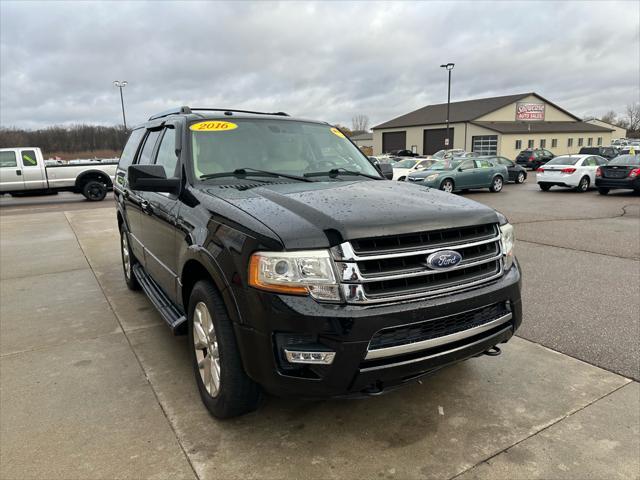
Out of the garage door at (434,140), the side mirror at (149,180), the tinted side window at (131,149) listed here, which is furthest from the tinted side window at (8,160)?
the garage door at (434,140)

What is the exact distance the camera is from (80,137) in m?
59.8

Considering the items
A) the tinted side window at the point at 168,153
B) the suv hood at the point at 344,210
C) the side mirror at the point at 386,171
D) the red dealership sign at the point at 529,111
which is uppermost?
the red dealership sign at the point at 529,111

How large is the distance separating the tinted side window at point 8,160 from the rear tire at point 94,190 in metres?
2.39

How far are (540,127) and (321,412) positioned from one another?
6165 centimetres

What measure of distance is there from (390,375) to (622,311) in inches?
143

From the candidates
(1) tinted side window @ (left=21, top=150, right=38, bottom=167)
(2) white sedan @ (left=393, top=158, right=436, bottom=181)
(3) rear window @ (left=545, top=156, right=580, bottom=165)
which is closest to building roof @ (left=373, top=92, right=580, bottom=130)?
(2) white sedan @ (left=393, top=158, right=436, bottom=181)

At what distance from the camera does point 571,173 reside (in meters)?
18.5

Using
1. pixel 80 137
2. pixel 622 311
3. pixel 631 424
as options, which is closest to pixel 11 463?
pixel 631 424

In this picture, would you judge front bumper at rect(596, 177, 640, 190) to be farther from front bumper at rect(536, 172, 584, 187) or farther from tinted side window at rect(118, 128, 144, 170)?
tinted side window at rect(118, 128, 144, 170)

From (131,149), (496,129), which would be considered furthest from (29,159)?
(496,129)

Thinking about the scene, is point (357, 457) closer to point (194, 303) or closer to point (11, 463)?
point (194, 303)

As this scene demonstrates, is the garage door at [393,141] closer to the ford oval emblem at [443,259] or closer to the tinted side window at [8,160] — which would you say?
the tinted side window at [8,160]

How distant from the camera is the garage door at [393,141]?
6200 centimetres

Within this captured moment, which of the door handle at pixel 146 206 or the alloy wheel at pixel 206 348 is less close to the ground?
the door handle at pixel 146 206
